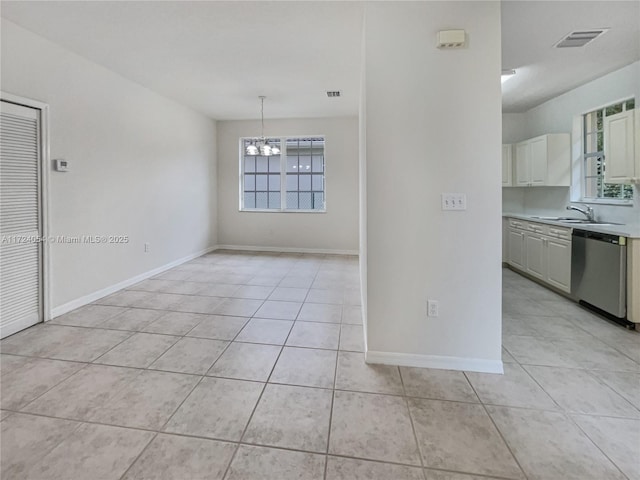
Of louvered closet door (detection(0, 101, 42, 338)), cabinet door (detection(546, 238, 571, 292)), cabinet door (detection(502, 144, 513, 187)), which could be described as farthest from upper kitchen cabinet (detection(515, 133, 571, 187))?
louvered closet door (detection(0, 101, 42, 338))

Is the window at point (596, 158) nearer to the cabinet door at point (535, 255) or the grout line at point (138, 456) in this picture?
the cabinet door at point (535, 255)

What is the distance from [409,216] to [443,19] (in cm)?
137

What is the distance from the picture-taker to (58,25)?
2883 millimetres

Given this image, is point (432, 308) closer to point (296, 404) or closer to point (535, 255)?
point (296, 404)

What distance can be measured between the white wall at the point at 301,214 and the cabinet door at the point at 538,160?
3.12 m

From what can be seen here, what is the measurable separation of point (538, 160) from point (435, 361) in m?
4.29

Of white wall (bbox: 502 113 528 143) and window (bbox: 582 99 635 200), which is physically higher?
white wall (bbox: 502 113 528 143)

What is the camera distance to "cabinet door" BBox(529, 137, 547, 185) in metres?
4.87

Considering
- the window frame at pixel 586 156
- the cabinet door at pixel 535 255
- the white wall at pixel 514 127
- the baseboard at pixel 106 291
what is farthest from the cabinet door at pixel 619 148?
the baseboard at pixel 106 291

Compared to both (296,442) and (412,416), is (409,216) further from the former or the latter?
(296,442)

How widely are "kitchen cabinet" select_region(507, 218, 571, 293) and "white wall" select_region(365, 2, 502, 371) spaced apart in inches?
90.6

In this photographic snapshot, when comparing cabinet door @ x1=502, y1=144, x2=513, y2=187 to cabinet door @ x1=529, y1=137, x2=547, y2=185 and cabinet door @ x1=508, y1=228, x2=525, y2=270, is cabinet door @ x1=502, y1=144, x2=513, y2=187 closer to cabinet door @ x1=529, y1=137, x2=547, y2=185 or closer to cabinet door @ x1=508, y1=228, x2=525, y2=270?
cabinet door @ x1=529, y1=137, x2=547, y2=185

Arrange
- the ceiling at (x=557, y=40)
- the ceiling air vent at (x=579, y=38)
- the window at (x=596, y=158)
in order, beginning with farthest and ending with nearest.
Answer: the window at (x=596, y=158)
the ceiling air vent at (x=579, y=38)
the ceiling at (x=557, y=40)

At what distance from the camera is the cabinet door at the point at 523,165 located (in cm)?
526
